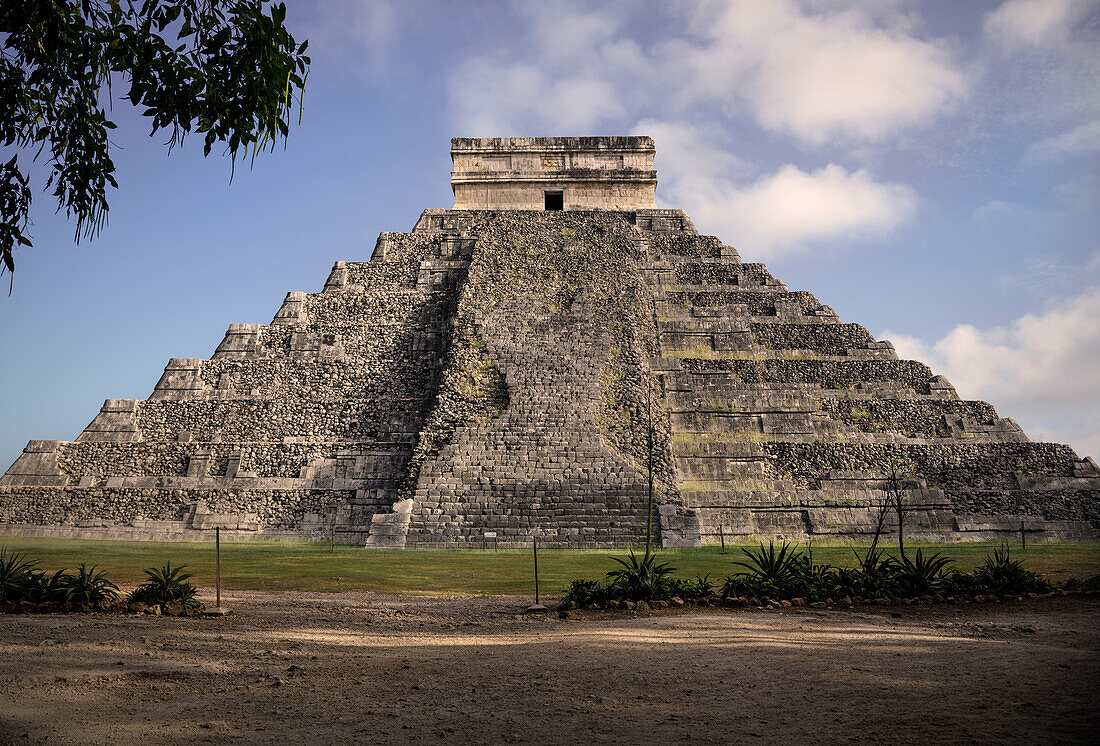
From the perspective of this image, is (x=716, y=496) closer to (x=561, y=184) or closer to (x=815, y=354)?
(x=815, y=354)

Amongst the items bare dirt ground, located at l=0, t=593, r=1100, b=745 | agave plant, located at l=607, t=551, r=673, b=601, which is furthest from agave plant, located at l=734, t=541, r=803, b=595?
agave plant, located at l=607, t=551, r=673, b=601

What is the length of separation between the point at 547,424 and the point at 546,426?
8 cm

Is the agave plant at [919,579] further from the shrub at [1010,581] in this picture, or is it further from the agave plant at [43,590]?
the agave plant at [43,590]

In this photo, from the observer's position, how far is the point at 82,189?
6.06m

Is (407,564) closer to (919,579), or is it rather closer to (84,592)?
(84,592)

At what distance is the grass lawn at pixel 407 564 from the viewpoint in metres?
11.2

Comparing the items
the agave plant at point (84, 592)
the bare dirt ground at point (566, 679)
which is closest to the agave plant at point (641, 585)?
the bare dirt ground at point (566, 679)

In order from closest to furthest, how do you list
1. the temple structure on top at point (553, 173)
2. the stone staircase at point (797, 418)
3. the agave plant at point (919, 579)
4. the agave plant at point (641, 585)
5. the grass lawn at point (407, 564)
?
the agave plant at point (919, 579) → the agave plant at point (641, 585) → the grass lawn at point (407, 564) → the stone staircase at point (797, 418) → the temple structure on top at point (553, 173)

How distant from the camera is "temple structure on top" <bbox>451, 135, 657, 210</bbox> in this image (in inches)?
1180

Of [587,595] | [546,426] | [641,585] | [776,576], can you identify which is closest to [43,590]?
[587,595]

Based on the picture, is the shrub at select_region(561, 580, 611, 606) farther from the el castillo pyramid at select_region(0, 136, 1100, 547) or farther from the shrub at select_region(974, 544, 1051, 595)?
the el castillo pyramid at select_region(0, 136, 1100, 547)

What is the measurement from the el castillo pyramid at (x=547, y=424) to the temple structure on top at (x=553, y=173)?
9.16 feet

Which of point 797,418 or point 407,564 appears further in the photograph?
point 797,418

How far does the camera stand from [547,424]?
2038 cm
